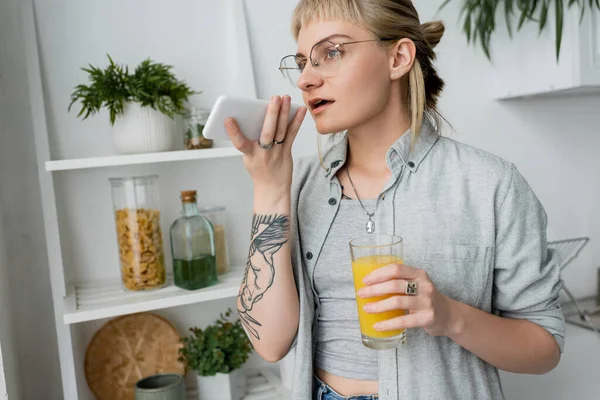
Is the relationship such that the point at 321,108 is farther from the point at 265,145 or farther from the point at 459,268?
the point at 459,268

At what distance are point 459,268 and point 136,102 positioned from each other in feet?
2.61

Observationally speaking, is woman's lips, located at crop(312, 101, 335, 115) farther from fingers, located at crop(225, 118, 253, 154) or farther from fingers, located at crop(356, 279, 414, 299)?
fingers, located at crop(356, 279, 414, 299)

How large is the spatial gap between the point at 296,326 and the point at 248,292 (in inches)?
4.0

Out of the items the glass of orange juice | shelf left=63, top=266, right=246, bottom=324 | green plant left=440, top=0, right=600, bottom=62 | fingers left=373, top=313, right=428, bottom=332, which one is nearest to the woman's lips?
the glass of orange juice

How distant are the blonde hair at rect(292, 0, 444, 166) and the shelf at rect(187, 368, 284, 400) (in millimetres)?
790

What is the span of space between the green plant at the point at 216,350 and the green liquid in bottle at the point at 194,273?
0.14 m

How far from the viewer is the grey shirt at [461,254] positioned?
2.90 feet

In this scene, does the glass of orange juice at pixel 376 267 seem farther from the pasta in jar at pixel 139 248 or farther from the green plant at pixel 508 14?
the green plant at pixel 508 14

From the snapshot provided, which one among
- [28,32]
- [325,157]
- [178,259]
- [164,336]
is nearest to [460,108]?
[325,157]

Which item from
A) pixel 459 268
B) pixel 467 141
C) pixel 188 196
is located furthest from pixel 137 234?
pixel 467 141

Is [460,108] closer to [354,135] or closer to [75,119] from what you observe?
[354,135]

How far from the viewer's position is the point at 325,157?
1070 millimetres

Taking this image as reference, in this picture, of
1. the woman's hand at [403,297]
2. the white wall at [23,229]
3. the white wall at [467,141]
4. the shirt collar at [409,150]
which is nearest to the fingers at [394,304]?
the woman's hand at [403,297]

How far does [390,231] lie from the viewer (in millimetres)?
919
